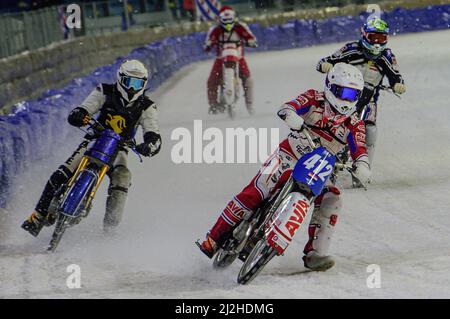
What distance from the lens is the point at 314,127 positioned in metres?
7.95

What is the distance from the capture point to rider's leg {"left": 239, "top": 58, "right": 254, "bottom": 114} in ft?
59.7

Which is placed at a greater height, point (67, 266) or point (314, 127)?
point (314, 127)

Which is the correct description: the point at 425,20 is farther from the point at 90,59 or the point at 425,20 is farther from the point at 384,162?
the point at 384,162

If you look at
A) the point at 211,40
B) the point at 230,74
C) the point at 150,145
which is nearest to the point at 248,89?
the point at 230,74

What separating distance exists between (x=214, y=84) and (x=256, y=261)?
11608 millimetres

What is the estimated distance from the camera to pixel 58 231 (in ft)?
29.3

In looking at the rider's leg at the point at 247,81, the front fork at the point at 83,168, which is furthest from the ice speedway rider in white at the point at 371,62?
the rider's leg at the point at 247,81

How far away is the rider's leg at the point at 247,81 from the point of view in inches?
717

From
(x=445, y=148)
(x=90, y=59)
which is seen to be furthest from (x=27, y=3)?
(x=445, y=148)

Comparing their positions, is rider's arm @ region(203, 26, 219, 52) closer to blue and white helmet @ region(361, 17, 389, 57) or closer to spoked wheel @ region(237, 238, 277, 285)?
blue and white helmet @ region(361, 17, 389, 57)

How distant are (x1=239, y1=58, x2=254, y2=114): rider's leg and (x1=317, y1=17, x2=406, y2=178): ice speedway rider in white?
248 inches

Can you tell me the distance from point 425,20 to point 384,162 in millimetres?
19388

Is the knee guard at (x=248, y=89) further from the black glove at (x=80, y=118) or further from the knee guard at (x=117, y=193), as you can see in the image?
the black glove at (x=80, y=118)
